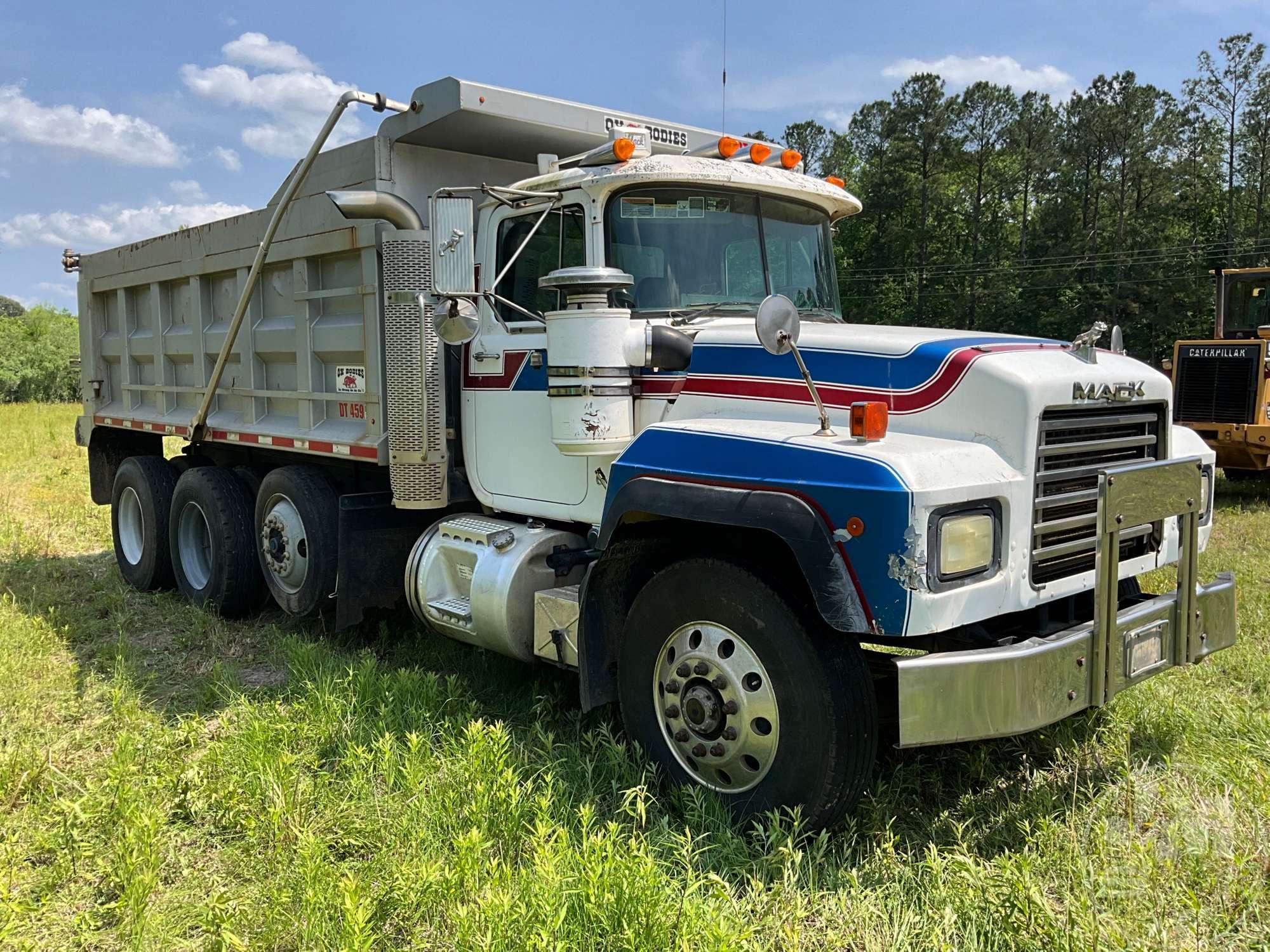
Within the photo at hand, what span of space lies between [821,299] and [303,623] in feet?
13.4

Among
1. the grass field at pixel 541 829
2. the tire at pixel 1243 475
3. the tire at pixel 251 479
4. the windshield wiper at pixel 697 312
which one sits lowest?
the grass field at pixel 541 829

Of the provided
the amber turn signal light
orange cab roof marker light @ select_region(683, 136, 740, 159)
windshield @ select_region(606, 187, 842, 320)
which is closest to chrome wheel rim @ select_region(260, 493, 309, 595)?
windshield @ select_region(606, 187, 842, 320)

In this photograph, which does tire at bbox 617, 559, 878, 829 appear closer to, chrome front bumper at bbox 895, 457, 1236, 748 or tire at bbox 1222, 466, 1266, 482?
chrome front bumper at bbox 895, 457, 1236, 748

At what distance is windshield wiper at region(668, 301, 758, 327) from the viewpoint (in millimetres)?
4316

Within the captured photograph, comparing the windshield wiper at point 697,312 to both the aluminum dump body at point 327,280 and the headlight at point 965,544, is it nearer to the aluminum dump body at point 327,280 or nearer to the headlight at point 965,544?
the aluminum dump body at point 327,280

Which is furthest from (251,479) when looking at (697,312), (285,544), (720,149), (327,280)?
(720,149)

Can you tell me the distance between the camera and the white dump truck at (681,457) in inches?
126

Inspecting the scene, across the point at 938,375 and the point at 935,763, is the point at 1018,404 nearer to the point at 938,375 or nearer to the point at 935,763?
the point at 938,375

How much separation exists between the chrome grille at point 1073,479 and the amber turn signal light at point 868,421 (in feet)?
1.81

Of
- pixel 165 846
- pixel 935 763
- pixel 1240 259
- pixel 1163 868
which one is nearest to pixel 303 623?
pixel 165 846

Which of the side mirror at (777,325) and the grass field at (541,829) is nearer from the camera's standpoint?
the grass field at (541,829)

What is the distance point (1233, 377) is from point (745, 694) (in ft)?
35.0

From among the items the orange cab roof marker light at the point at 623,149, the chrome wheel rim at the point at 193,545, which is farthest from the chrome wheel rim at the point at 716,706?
the chrome wheel rim at the point at 193,545

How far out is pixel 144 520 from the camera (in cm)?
786
